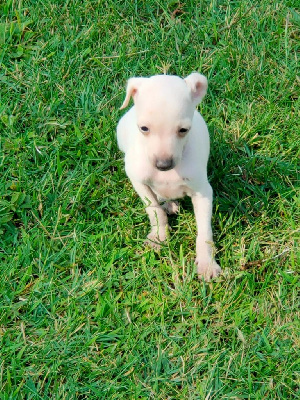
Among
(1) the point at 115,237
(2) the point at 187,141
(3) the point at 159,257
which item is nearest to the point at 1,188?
(1) the point at 115,237

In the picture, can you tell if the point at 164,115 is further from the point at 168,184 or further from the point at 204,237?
the point at 204,237

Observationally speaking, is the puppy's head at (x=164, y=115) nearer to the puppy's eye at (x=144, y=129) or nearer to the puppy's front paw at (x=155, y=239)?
the puppy's eye at (x=144, y=129)

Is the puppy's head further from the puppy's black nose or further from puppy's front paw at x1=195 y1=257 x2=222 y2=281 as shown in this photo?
puppy's front paw at x1=195 y1=257 x2=222 y2=281

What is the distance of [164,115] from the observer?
3.99m

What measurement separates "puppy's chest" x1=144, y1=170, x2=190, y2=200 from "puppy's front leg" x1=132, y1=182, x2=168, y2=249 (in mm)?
75

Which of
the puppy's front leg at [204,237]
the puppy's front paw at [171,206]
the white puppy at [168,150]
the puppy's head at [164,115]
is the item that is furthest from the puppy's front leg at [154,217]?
the puppy's head at [164,115]

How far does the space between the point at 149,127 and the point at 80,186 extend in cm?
139

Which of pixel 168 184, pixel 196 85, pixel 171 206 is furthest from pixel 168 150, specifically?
pixel 171 206

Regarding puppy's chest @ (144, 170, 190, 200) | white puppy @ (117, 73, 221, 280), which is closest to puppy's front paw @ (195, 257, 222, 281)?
white puppy @ (117, 73, 221, 280)

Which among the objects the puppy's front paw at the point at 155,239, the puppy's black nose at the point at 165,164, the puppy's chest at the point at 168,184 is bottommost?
the puppy's front paw at the point at 155,239

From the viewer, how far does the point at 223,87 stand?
5992 mm

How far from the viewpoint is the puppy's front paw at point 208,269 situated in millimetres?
4809

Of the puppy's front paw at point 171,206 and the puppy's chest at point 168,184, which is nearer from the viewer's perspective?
the puppy's chest at point 168,184

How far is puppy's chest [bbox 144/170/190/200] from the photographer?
4.58 m
